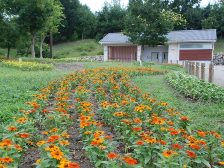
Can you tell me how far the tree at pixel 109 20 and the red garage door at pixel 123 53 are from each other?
35.3 ft

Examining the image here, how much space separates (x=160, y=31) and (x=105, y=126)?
29532 millimetres

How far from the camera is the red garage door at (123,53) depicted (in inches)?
1594

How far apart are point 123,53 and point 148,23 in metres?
6.75

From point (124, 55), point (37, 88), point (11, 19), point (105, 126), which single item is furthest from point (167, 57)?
point (105, 126)

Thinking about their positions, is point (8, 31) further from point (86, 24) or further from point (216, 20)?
point (216, 20)

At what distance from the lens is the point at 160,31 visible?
35.5 m

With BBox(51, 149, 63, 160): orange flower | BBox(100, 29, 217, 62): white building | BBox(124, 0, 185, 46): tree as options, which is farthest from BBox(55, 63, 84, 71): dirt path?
BBox(51, 149, 63, 160): orange flower

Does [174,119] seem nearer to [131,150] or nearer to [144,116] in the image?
[144,116]

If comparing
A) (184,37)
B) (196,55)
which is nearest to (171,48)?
(184,37)

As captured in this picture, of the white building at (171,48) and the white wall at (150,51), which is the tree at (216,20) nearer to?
the white building at (171,48)

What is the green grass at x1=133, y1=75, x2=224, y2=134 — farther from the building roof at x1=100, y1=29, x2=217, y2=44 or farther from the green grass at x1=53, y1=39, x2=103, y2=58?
the green grass at x1=53, y1=39, x2=103, y2=58

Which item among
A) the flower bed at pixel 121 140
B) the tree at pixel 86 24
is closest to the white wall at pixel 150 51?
the tree at pixel 86 24

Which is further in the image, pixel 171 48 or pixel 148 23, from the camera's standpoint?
pixel 171 48

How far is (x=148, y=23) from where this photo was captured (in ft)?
116
